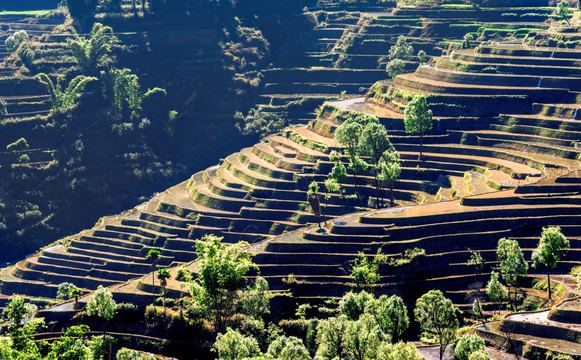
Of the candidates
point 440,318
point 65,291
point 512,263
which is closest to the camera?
point 440,318

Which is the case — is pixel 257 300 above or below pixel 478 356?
above

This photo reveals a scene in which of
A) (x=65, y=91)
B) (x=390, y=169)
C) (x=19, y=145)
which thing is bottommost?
(x=390, y=169)

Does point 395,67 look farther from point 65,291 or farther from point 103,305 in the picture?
point 103,305

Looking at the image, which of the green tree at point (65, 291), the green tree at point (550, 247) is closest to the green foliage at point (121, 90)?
the green tree at point (65, 291)

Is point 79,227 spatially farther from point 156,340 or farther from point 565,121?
point 565,121

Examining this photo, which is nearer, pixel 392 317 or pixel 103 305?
pixel 392 317

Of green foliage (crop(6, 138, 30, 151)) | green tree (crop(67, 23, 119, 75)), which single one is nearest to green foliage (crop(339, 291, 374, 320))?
green foliage (crop(6, 138, 30, 151))

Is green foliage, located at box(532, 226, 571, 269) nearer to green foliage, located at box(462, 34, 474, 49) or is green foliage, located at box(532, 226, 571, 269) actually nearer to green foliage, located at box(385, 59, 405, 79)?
Answer: green foliage, located at box(462, 34, 474, 49)

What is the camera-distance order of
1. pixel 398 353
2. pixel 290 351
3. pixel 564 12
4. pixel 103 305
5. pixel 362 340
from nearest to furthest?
pixel 398 353
pixel 362 340
pixel 290 351
pixel 103 305
pixel 564 12

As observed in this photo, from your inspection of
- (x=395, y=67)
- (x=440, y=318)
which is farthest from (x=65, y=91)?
(x=440, y=318)
